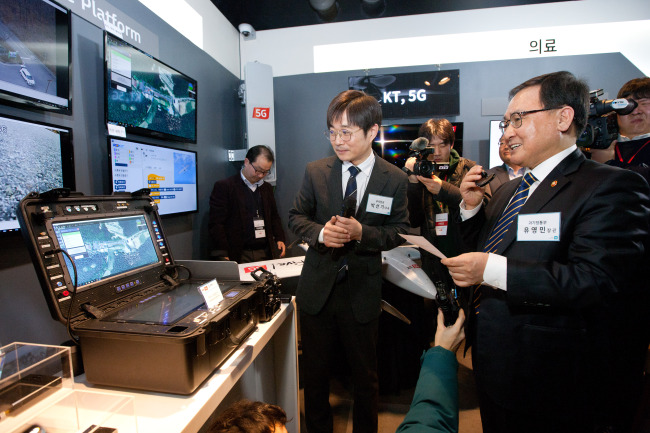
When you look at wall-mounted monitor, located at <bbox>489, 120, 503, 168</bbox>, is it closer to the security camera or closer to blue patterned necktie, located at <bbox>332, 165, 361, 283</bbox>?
blue patterned necktie, located at <bbox>332, 165, 361, 283</bbox>

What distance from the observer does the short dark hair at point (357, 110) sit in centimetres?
149

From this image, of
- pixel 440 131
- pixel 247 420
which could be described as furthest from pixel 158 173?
pixel 440 131

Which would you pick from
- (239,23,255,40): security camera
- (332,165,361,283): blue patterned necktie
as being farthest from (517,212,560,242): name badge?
(239,23,255,40): security camera

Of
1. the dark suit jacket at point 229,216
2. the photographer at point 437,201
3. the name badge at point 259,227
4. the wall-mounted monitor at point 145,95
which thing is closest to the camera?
the wall-mounted monitor at point 145,95

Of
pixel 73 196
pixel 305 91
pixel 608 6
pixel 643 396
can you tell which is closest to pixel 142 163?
pixel 73 196

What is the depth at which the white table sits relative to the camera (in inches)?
31.1

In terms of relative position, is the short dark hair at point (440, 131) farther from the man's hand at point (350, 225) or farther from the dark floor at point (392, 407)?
the dark floor at point (392, 407)

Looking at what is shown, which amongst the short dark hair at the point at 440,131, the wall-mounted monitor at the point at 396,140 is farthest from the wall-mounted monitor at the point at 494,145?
the short dark hair at the point at 440,131

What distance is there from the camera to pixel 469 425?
200 cm

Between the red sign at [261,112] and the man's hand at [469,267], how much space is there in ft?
9.40

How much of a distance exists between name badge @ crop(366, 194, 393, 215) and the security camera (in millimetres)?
3176

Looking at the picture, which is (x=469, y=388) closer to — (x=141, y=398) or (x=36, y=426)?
(x=141, y=398)

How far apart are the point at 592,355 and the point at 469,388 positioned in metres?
1.66

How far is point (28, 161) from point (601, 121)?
2.46 m
